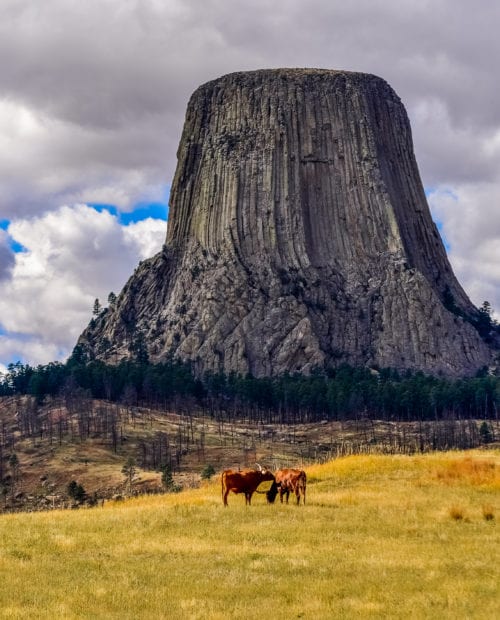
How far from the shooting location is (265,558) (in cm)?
2491

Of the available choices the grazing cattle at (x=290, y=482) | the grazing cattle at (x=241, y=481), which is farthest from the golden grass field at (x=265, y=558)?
the grazing cattle at (x=290, y=482)

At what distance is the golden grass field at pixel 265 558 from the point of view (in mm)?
20547

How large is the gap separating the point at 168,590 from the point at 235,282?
583 feet

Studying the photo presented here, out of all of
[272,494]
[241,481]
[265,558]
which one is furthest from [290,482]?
[265,558]

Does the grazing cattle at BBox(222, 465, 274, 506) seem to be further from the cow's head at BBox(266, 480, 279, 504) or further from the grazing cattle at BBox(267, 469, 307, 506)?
the grazing cattle at BBox(267, 469, 307, 506)

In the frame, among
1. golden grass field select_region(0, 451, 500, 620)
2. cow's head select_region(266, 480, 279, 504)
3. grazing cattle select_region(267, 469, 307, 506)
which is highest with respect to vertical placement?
grazing cattle select_region(267, 469, 307, 506)

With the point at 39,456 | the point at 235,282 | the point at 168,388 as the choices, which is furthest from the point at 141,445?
the point at 235,282

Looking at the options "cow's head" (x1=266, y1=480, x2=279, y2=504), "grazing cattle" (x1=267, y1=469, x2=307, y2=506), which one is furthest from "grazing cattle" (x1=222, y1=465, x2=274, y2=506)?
"grazing cattle" (x1=267, y1=469, x2=307, y2=506)

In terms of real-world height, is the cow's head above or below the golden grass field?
above

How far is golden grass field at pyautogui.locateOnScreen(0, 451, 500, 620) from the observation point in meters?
20.5

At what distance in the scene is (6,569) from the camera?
24.4m

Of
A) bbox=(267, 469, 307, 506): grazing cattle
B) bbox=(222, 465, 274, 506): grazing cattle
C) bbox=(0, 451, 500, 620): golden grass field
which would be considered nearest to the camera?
bbox=(0, 451, 500, 620): golden grass field

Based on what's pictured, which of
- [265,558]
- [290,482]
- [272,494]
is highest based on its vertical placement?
[290,482]

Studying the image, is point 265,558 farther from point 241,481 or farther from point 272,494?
point 272,494
